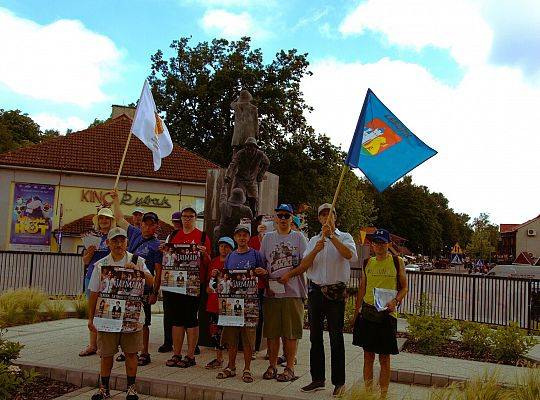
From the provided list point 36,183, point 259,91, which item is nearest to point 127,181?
point 36,183

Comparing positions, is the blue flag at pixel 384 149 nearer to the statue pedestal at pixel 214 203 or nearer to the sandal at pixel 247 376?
the sandal at pixel 247 376

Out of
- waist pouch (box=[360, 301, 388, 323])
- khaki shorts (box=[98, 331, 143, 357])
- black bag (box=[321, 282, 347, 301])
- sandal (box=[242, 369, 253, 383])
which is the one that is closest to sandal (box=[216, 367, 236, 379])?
sandal (box=[242, 369, 253, 383])

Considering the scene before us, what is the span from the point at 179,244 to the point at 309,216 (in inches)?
1519

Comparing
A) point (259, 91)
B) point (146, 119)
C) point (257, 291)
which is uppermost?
point (259, 91)

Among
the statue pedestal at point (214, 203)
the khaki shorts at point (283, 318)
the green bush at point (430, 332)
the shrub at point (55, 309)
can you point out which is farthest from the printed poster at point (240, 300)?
the shrub at point (55, 309)

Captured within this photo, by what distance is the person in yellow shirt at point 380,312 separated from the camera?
5980mm

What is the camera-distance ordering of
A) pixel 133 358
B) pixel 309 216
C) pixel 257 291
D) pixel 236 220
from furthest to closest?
pixel 309 216 < pixel 236 220 < pixel 257 291 < pixel 133 358

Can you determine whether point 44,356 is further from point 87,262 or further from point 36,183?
point 36,183

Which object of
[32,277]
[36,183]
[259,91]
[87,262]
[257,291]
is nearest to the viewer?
[257,291]

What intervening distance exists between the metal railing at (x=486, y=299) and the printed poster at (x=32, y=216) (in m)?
19.0

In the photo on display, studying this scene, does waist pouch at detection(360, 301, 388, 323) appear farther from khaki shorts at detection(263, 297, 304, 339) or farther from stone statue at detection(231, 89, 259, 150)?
stone statue at detection(231, 89, 259, 150)

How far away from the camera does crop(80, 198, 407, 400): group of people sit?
237 inches

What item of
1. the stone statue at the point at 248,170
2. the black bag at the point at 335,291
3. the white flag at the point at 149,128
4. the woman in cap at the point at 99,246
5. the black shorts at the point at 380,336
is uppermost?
the white flag at the point at 149,128

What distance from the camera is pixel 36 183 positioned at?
28.2 metres
